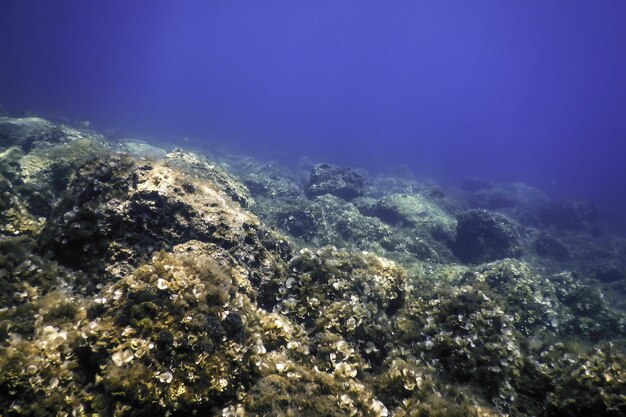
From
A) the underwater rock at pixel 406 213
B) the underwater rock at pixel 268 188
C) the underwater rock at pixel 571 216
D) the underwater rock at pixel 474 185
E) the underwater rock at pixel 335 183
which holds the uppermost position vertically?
the underwater rock at pixel 474 185

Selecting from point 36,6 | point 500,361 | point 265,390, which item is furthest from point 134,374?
point 36,6

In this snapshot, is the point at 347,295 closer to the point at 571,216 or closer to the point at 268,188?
the point at 268,188

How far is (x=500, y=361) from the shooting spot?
504cm

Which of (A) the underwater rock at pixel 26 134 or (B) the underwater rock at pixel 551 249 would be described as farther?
(B) the underwater rock at pixel 551 249

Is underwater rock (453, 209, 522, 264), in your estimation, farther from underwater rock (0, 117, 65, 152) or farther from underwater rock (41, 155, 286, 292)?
underwater rock (0, 117, 65, 152)

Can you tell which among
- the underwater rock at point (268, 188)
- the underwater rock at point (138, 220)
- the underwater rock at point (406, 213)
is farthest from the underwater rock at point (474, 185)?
the underwater rock at point (138, 220)

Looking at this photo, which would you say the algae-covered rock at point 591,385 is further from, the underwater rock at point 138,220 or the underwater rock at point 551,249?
the underwater rock at point 551,249

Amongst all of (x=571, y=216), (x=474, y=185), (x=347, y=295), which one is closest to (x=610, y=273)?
(x=571, y=216)

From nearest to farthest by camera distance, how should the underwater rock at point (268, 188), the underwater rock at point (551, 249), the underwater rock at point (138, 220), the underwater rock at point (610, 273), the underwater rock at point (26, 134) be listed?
1. the underwater rock at point (138, 220)
2. the underwater rock at point (26, 134)
3. the underwater rock at point (610, 273)
4. the underwater rock at point (268, 188)
5. the underwater rock at point (551, 249)

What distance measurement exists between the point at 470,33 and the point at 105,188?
671 ft

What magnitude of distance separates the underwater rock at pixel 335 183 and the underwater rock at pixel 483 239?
27.6 feet

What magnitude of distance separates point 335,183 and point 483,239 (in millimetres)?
10973

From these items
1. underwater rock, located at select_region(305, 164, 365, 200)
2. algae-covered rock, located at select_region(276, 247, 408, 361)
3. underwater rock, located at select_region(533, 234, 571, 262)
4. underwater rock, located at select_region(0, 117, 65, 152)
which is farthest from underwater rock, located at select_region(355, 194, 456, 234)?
underwater rock, located at select_region(0, 117, 65, 152)

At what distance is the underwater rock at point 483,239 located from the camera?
735 inches
